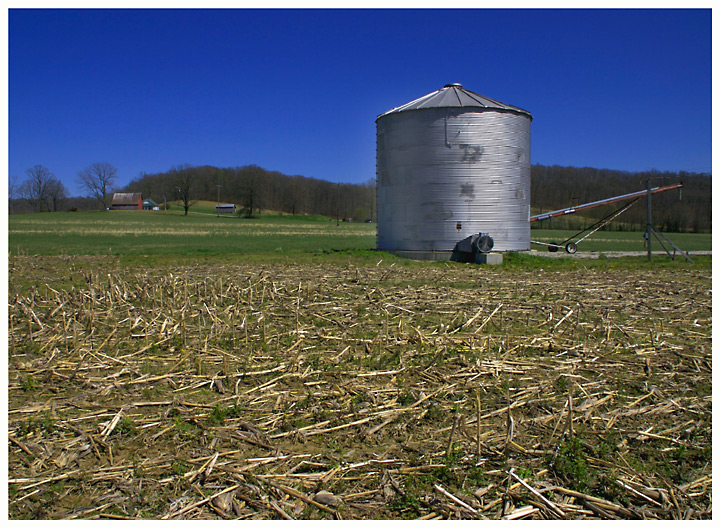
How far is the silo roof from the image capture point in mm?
20609

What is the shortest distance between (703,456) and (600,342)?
10.9ft

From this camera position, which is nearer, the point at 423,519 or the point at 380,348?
the point at 423,519

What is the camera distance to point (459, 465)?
4.07 meters

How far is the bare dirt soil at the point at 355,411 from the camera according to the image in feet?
12.1

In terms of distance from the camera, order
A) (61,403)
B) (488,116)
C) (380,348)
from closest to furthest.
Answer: (61,403) → (380,348) → (488,116)

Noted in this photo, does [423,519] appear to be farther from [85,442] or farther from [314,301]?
[314,301]

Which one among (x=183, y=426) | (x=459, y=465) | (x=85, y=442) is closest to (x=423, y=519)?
(x=459, y=465)

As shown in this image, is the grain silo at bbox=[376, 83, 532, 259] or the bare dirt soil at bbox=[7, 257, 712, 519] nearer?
the bare dirt soil at bbox=[7, 257, 712, 519]

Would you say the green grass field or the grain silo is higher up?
the grain silo

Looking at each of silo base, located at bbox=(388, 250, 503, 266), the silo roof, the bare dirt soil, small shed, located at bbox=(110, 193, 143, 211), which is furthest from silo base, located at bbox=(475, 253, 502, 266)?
small shed, located at bbox=(110, 193, 143, 211)

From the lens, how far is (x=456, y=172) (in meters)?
20.4

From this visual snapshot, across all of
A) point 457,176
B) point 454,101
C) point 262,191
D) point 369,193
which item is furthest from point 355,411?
point 369,193

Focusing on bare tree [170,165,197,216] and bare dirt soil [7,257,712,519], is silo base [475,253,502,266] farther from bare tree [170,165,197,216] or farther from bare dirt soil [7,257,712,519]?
bare tree [170,165,197,216]

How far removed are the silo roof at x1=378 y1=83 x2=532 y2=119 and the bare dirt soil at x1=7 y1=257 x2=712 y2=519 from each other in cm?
1223
